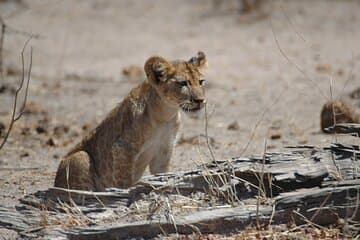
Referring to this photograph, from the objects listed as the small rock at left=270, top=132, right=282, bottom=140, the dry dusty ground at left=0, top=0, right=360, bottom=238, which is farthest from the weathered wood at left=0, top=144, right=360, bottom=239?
the small rock at left=270, top=132, right=282, bottom=140

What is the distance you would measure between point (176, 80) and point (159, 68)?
0.19 metres

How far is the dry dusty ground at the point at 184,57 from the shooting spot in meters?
10.1

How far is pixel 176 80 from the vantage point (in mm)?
7703

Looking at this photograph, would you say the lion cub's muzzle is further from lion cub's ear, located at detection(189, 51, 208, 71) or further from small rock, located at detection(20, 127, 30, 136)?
small rock, located at detection(20, 127, 30, 136)

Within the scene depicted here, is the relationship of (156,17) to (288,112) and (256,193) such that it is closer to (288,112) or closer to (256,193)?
(288,112)

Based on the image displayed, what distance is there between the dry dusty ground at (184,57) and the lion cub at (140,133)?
0.59 metres

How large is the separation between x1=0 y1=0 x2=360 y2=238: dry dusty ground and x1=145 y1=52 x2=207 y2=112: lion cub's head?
0.97 metres

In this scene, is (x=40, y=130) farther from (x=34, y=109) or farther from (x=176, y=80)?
(x=176, y=80)

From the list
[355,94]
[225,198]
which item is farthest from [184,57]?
[225,198]

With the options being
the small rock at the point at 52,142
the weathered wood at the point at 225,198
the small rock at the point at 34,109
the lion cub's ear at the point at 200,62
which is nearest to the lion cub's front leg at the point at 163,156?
the lion cub's ear at the point at 200,62

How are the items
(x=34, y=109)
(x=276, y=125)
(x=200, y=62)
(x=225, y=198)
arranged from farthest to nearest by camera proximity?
(x=34, y=109), (x=276, y=125), (x=200, y=62), (x=225, y=198)

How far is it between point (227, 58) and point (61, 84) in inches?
122

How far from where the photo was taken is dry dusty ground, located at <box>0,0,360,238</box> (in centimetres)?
1005

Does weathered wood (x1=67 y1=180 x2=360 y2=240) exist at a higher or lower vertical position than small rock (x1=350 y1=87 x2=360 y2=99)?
lower
